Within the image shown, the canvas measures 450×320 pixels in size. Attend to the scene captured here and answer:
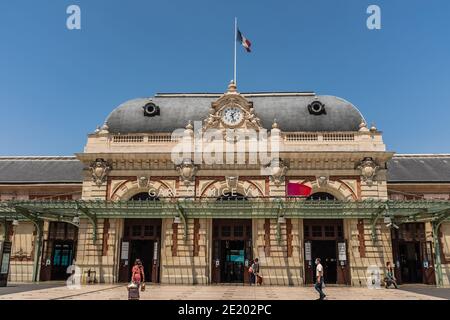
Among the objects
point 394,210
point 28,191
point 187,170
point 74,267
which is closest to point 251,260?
point 187,170

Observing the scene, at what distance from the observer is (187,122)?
28547mm

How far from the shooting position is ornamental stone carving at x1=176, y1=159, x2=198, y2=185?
85.5 feet

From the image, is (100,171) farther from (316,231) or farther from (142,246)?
(316,231)

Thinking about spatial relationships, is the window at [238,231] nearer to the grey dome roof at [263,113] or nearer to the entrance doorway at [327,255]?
the entrance doorway at [327,255]

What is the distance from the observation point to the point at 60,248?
1107 inches

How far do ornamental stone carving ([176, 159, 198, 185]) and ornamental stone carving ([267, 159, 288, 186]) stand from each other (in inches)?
190

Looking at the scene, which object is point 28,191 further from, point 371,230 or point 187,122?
point 371,230

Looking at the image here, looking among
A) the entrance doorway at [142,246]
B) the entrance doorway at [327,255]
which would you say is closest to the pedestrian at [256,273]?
the entrance doorway at [327,255]

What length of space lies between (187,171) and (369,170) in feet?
36.8

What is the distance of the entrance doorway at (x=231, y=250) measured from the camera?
25359 millimetres

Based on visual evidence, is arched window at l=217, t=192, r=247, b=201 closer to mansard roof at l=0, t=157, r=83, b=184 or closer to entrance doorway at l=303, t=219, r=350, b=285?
entrance doorway at l=303, t=219, r=350, b=285

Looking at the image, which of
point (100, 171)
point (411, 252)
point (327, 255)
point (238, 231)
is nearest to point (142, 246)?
point (100, 171)
